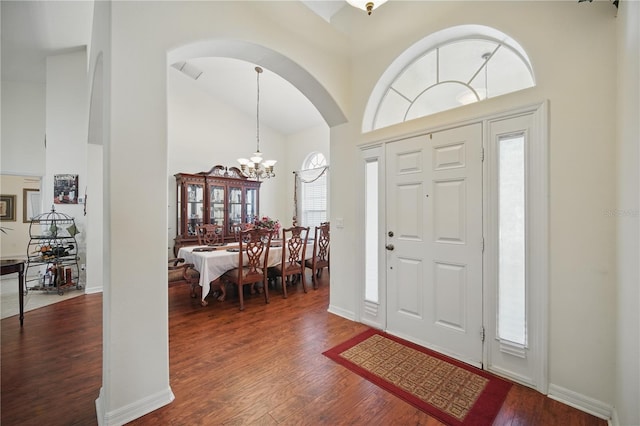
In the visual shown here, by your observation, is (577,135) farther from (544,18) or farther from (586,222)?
(544,18)

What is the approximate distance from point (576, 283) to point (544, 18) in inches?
72.3

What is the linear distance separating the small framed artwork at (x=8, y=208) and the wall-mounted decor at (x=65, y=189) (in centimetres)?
345

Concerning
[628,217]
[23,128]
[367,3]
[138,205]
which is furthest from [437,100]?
[23,128]

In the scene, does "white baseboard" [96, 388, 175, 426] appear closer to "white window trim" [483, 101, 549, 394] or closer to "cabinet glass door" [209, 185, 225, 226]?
"white window trim" [483, 101, 549, 394]

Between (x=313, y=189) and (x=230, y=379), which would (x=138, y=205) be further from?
(x=313, y=189)

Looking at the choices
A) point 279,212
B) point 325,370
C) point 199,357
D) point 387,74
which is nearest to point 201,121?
point 279,212

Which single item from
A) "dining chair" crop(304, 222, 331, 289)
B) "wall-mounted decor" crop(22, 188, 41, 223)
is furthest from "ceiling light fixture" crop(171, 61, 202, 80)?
"wall-mounted decor" crop(22, 188, 41, 223)

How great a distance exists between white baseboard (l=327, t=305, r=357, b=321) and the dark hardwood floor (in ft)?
0.30

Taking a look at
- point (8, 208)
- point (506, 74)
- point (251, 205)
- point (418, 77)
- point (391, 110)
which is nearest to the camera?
point (506, 74)

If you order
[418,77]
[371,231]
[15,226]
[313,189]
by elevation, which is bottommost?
[15,226]

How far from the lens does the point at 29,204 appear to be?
6520 millimetres

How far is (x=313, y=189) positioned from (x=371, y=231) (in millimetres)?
3963

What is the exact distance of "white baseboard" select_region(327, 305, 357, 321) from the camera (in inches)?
122

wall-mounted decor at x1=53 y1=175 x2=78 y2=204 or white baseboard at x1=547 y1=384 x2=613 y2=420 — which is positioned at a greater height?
wall-mounted decor at x1=53 y1=175 x2=78 y2=204
